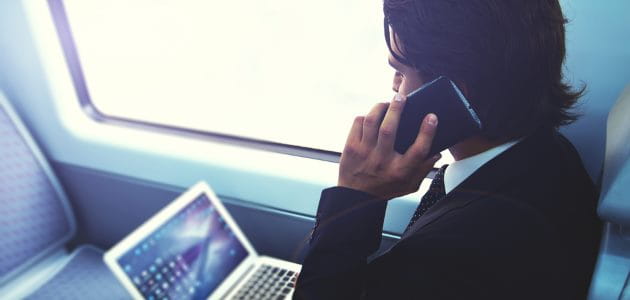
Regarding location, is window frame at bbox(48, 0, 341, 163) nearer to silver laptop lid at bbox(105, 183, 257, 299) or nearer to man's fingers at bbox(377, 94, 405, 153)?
silver laptop lid at bbox(105, 183, 257, 299)

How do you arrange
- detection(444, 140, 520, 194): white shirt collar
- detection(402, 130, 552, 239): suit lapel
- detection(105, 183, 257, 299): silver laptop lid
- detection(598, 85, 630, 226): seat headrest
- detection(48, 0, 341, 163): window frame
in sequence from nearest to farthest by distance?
1. detection(598, 85, 630, 226): seat headrest
2. detection(402, 130, 552, 239): suit lapel
3. detection(444, 140, 520, 194): white shirt collar
4. detection(105, 183, 257, 299): silver laptop lid
5. detection(48, 0, 341, 163): window frame

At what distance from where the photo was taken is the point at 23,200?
130cm

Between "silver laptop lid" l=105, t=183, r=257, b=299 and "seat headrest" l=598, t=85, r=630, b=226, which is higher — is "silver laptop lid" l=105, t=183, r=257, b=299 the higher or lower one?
the lower one

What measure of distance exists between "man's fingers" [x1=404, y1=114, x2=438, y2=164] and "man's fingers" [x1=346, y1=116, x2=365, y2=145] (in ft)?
0.33

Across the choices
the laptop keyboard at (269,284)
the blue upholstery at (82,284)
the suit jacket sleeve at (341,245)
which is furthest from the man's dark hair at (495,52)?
the blue upholstery at (82,284)

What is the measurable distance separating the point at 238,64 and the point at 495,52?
78 cm

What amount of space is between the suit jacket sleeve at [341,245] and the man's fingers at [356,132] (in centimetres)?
10

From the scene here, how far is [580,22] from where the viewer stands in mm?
793

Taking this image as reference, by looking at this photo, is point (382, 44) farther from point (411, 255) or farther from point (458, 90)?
point (411, 255)

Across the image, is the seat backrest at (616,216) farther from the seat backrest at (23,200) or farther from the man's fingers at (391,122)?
the seat backrest at (23,200)

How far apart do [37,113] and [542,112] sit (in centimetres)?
152

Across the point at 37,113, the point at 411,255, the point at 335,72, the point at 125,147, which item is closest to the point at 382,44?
the point at 335,72

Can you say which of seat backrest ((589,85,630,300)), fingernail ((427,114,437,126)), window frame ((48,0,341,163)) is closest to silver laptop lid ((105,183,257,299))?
window frame ((48,0,341,163))

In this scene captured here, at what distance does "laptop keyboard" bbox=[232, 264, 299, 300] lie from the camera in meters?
1.03
